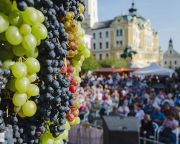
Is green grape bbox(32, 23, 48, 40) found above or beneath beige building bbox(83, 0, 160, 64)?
beneath

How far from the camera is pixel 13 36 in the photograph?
1312 millimetres

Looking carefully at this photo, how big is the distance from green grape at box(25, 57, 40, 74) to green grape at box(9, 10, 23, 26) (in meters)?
0.13

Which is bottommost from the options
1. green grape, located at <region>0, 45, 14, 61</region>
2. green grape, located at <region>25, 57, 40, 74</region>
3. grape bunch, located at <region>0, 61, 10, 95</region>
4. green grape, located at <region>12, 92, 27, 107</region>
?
green grape, located at <region>12, 92, 27, 107</region>

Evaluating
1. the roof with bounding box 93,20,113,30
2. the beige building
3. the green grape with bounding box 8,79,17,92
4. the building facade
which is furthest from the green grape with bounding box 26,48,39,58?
the building facade

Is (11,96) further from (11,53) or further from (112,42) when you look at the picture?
(112,42)

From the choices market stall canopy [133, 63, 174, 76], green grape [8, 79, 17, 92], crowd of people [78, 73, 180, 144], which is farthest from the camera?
market stall canopy [133, 63, 174, 76]

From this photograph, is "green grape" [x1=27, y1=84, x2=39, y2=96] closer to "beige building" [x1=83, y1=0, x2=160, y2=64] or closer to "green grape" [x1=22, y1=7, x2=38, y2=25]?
"green grape" [x1=22, y1=7, x2=38, y2=25]

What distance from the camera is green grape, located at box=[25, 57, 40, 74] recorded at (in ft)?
4.54

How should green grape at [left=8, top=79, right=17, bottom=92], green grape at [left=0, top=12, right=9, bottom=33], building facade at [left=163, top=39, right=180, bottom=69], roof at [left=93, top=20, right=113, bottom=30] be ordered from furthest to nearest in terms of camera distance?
building facade at [left=163, top=39, right=180, bottom=69], roof at [left=93, top=20, right=113, bottom=30], green grape at [left=8, top=79, right=17, bottom=92], green grape at [left=0, top=12, right=9, bottom=33]

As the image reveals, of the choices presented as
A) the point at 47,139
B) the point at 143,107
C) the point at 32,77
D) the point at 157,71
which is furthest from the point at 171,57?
the point at 32,77

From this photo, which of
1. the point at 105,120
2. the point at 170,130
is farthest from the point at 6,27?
the point at 170,130

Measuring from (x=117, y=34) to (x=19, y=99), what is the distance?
78.5m

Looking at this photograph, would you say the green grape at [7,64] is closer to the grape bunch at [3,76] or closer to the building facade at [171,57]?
the grape bunch at [3,76]

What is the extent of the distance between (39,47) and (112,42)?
78.8 metres
